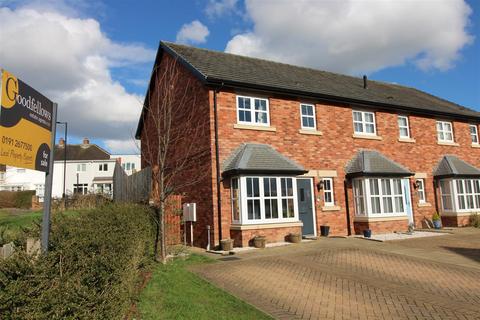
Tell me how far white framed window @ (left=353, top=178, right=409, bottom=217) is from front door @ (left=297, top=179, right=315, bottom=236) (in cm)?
239

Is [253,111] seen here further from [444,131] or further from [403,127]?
[444,131]

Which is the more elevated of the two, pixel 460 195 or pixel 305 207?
pixel 460 195

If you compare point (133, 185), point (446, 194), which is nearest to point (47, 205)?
point (133, 185)

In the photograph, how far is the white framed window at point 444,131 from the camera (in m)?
21.5

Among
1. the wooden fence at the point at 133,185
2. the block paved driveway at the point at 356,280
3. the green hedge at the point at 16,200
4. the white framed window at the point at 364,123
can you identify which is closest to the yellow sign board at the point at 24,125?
the block paved driveway at the point at 356,280

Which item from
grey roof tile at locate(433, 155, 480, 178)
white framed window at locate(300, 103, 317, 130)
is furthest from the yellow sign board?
grey roof tile at locate(433, 155, 480, 178)

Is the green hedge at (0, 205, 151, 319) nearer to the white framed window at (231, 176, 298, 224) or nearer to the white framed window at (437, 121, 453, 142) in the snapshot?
the white framed window at (231, 176, 298, 224)

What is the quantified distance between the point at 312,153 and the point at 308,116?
Result: 1.72 metres

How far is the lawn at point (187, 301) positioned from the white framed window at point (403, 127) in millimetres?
15117

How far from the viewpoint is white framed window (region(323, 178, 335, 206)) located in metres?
16.5

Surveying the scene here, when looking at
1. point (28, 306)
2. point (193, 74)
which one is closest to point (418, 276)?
point (28, 306)

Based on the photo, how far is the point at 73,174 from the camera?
5450cm

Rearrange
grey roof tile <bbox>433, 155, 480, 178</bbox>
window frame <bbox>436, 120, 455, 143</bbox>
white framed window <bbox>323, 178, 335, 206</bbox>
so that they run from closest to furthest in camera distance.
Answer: white framed window <bbox>323, 178, 335, 206</bbox> → grey roof tile <bbox>433, 155, 480, 178</bbox> → window frame <bbox>436, 120, 455, 143</bbox>

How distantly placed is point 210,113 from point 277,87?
3154 mm
